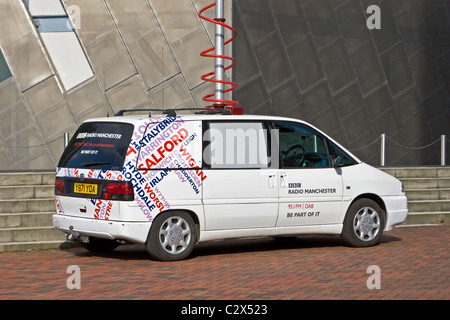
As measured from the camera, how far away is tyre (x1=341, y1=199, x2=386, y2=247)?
13.0 m

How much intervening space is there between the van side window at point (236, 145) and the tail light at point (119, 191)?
1144mm

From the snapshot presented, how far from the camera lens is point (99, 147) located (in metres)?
11.7

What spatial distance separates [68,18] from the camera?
23.6 m

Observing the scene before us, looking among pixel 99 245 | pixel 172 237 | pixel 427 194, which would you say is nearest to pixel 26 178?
pixel 99 245

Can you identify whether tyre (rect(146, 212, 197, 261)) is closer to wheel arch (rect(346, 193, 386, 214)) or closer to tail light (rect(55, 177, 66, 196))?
tail light (rect(55, 177, 66, 196))

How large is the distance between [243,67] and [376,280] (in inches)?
568

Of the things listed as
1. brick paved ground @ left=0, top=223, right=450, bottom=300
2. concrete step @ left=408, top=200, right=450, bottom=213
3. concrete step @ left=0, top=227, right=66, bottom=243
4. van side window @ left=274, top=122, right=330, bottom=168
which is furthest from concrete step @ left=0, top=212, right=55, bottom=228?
concrete step @ left=408, top=200, right=450, bottom=213

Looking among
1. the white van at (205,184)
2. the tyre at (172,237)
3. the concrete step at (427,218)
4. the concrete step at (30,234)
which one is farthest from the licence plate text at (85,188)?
the concrete step at (427,218)

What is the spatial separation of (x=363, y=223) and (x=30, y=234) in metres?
4.51

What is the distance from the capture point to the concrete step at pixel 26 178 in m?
13.8

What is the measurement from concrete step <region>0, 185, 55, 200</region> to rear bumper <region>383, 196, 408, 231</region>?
476cm

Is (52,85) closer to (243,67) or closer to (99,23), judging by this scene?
(99,23)

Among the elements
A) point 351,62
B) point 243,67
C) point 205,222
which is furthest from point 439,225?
point 351,62
